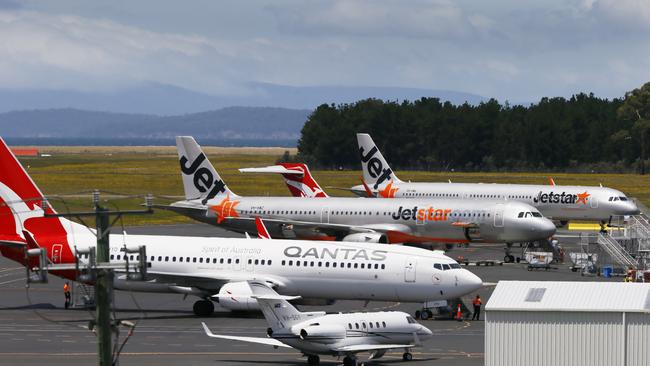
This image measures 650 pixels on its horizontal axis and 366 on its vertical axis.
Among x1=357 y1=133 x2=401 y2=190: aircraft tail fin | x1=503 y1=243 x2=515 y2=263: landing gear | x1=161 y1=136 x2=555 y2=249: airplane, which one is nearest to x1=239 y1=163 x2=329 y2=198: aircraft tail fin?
x1=161 y1=136 x2=555 y2=249: airplane

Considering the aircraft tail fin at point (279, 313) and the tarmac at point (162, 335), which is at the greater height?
the aircraft tail fin at point (279, 313)

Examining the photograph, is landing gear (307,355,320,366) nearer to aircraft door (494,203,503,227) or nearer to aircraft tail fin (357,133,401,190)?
aircraft door (494,203,503,227)

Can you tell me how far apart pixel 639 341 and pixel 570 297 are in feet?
11.8

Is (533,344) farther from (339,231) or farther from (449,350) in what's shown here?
(339,231)

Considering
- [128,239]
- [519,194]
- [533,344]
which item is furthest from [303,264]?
[519,194]

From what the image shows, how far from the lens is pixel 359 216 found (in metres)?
102

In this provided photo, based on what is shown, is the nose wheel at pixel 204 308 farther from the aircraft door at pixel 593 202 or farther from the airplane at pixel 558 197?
the aircraft door at pixel 593 202

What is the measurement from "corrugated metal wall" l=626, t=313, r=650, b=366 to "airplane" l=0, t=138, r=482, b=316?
23818 millimetres

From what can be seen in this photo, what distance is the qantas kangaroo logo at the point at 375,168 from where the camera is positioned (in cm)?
13038

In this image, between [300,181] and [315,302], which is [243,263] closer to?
[315,302]

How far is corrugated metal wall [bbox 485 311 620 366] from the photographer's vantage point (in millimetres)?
43656

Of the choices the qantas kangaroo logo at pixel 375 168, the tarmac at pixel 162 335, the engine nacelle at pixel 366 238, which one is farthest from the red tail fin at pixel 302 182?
the tarmac at pixel 162 335

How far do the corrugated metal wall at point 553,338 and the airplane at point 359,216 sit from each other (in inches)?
2069

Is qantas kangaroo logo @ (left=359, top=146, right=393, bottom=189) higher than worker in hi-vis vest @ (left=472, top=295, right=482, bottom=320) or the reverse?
higher
